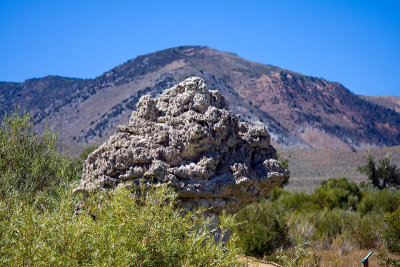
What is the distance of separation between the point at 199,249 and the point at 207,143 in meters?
2.55

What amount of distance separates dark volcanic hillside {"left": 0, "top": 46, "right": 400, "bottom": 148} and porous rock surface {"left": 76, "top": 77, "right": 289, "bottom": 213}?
69908mm

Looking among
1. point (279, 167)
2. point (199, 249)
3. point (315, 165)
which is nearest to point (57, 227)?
point (199, 249)

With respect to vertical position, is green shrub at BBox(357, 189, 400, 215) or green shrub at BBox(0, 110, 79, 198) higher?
green shrub at BBox(0, 110, 79, 198)

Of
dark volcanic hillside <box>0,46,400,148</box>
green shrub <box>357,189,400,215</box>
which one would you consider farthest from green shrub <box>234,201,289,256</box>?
dark volcanic hillside <box>0,46,400,148</box>

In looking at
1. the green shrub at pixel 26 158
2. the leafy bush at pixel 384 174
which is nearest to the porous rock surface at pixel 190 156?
the green shrub at pixel 26 158

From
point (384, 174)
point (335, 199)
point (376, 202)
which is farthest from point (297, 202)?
point (384, 174)

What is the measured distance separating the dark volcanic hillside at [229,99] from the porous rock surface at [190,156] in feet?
229

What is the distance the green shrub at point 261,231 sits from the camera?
950 cm

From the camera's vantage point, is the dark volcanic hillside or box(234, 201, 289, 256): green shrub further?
the dark volcanic hillside

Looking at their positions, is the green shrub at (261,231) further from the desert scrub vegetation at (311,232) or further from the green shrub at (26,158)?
the green shrub at (26,158)

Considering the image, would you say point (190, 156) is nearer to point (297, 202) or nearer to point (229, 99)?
point (297, 202)

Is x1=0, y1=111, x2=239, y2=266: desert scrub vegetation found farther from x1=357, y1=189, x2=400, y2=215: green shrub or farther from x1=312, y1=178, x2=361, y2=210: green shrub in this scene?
x1=312, y1=178, x2=361, y2=210: green shrub

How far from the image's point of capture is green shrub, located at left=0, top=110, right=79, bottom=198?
7.29m

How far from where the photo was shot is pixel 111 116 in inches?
3125
